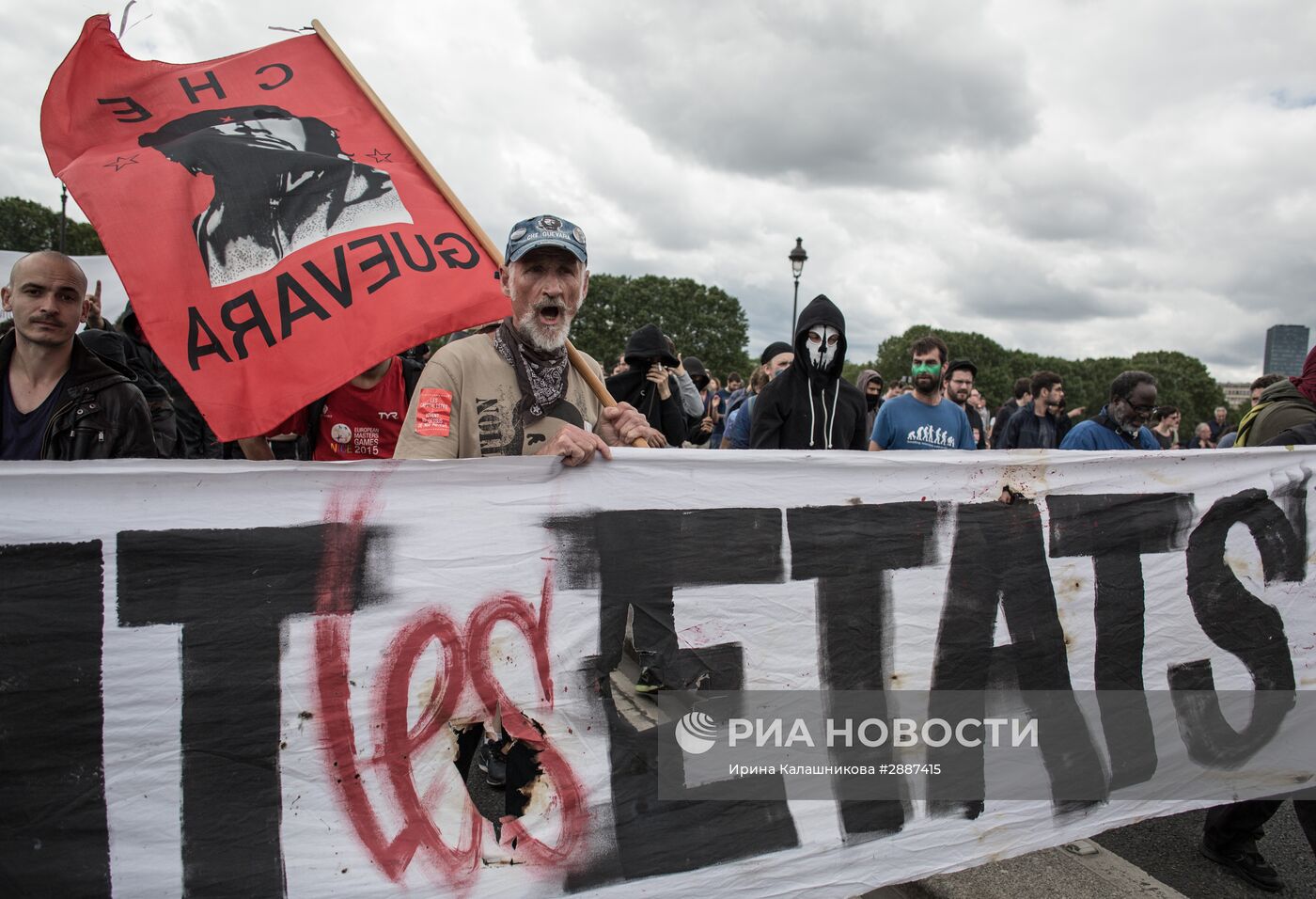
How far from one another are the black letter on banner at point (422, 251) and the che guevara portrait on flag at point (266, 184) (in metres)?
0.08

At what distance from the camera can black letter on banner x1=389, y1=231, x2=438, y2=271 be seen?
111 inches

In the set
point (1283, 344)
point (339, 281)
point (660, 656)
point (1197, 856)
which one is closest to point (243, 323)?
point (339, 281)

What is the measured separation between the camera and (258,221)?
106 inches

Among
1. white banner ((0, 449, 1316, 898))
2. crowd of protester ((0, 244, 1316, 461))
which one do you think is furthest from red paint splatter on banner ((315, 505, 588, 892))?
crowd of protester ((0, 244, 1316, 461))

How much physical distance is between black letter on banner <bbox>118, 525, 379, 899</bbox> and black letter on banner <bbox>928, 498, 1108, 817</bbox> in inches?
75.3

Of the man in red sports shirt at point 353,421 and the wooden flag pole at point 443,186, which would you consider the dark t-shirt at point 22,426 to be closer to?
the man in red sports shirt at point 353,421

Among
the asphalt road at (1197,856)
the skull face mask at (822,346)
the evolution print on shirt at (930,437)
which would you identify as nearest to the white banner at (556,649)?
the asphalt road at (1197,856)

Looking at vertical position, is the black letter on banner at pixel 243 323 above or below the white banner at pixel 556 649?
above

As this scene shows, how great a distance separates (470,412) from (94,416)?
121cm

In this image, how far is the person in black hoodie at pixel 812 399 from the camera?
4.16 meters

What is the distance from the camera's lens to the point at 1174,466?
3012 millimetres

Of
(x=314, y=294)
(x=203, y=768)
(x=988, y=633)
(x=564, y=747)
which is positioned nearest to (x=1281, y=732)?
(x=988, y=633)

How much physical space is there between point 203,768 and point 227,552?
52cm

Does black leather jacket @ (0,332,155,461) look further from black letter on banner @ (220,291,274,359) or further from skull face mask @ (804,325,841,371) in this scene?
skull face mask @ (804,325,841,371)
